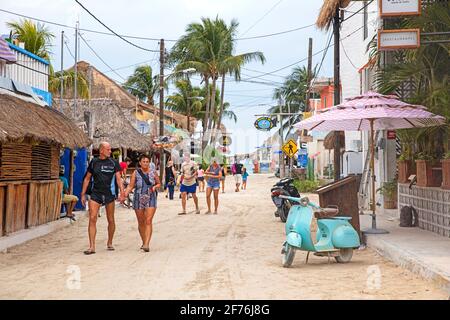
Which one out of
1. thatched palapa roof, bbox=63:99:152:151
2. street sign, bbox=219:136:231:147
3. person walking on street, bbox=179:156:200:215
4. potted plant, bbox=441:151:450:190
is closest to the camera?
potted plant, bbox=441:151:450:190

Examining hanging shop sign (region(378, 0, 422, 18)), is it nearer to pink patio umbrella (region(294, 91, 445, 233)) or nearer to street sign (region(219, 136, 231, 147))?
pink patio umbrella (region(294, 91, 445, 233))

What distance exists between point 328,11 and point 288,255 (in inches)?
430

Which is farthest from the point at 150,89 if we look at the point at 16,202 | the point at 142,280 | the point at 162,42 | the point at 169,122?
the point at 142,280

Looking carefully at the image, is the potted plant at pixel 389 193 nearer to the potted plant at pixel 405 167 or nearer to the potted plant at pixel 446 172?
the potted plant at pixel 405 167

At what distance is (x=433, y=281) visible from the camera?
7195 millimetres

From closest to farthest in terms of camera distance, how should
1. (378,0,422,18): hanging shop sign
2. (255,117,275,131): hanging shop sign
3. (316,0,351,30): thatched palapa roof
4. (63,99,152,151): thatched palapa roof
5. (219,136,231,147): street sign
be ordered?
(378,0,422,18): hanging shop sign < (316,0,351,30): thatched palapa roof < (63,99,152,151): thatched palapa roof < (255,117,275,131): hanging shop sign < (219,136,231,147): street sign

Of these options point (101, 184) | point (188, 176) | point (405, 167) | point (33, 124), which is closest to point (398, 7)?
point (405, 167)

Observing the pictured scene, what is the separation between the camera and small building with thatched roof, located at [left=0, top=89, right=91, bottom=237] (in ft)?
36.9

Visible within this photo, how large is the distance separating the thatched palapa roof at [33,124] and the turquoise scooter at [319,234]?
4.70 m

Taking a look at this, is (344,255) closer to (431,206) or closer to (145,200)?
(431,206)

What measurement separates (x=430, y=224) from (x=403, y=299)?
214 inches

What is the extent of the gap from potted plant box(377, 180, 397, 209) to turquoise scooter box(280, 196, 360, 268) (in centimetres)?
676

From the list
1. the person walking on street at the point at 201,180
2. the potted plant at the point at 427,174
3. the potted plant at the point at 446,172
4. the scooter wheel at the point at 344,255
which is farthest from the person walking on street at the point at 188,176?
the person walking on street at the point at 201,180

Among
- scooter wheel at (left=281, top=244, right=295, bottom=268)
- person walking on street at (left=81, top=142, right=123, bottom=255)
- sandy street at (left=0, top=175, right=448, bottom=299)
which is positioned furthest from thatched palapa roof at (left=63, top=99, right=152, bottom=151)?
scooter wheel at (left=281, top=244, right=295, bottom=268)
